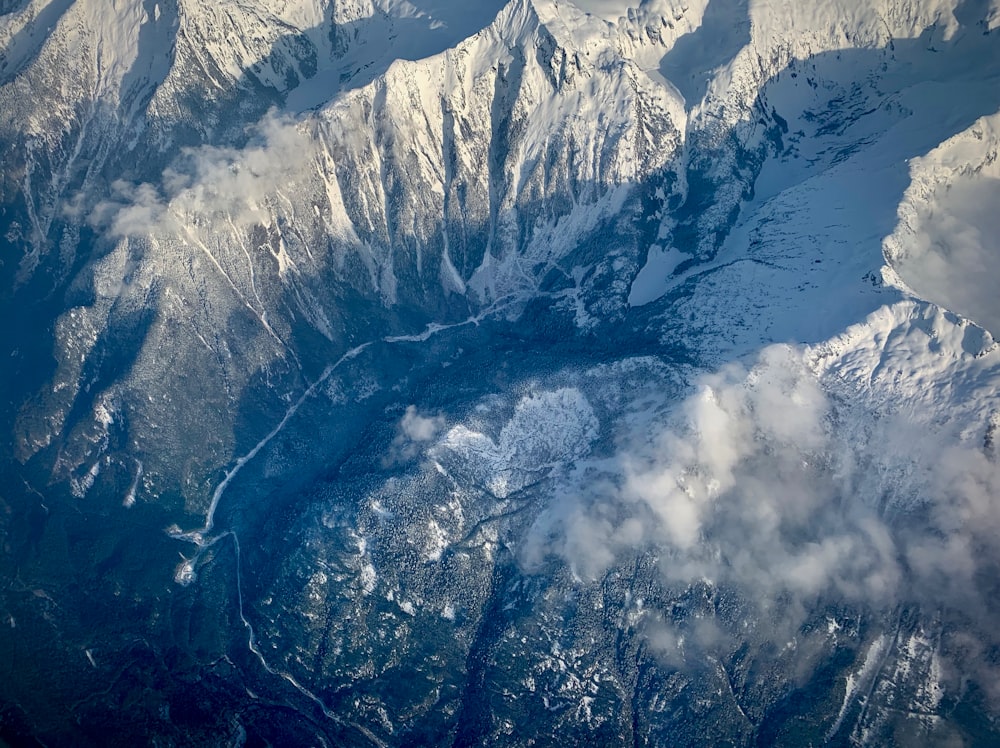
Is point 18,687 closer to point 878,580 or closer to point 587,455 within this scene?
point 587,455

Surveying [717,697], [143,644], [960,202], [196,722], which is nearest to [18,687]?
[143,644]

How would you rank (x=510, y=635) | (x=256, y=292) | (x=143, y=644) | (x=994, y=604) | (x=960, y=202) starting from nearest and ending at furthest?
(x=994, y=604) < (x=510, y=635) < (x=143, y=644) < (x=960, y=202) < (x=256, y=292)

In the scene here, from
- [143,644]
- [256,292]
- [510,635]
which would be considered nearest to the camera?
[510,635]

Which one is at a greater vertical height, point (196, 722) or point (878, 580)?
point (196, 722)

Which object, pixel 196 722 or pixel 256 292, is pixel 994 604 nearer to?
pixel 196 722

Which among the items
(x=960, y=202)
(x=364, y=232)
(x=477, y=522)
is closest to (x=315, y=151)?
(x=364, y=232)

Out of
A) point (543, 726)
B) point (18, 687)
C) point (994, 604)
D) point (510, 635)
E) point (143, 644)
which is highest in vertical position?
point (18, 687)

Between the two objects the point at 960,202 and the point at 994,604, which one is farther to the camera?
the point at 960,202
